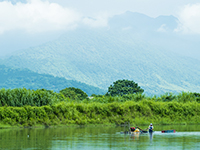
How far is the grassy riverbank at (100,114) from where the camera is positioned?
4062 centimetres

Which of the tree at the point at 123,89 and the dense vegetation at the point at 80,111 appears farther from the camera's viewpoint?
the tree at the point at 123,89

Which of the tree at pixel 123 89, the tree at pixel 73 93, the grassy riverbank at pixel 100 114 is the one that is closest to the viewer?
the grassy riverbank at pixel 100 114

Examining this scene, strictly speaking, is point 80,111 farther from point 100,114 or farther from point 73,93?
point 73,93

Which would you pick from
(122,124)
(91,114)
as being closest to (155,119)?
(122,124)

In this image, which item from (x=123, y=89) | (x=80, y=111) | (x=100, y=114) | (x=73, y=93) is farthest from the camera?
(x=123, y=89)

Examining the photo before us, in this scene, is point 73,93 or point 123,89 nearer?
point 73,93

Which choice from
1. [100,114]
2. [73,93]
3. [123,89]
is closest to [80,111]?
[100,114]

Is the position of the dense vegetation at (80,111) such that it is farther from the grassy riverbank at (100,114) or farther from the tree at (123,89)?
the tree at (123,89)

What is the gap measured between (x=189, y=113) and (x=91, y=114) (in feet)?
47.7

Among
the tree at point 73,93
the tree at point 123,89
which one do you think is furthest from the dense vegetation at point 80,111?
the tree at point 123,89

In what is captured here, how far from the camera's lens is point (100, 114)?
46.0 metres

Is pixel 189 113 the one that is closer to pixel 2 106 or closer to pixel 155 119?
pixel 155 119

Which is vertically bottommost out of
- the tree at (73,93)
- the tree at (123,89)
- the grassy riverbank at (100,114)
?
the grassy riverbank at (100,114)

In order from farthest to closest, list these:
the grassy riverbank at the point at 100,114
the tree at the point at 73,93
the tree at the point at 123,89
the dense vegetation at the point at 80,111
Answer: the tree at the point at 123,89
the tree at the point at 73,93
the dense vegetation at the point at 80,111
the grassy riverbank at the point at 100,114
